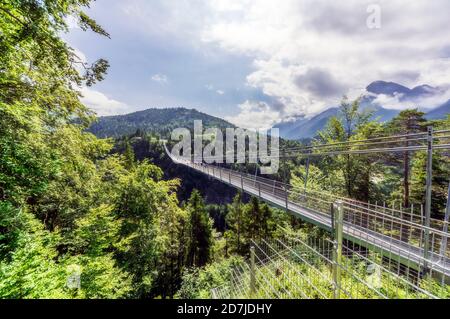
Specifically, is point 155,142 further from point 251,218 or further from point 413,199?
point 413,199

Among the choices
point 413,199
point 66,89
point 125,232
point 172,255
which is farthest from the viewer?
point 172,255

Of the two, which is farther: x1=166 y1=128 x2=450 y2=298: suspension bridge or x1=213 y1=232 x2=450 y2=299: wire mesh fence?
x1=166 y1=128 x2=450 y2=298: suspension bridge

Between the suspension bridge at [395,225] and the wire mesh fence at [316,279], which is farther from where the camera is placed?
the suspension bridge at [395,225]

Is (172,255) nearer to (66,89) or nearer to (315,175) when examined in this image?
(315,175)

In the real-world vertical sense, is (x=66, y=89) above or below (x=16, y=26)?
below

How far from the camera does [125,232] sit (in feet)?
33.0

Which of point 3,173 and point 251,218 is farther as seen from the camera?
point 251,218

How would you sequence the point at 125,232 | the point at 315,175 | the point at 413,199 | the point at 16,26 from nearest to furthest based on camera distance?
the point at 16,26 < the point at 125,232 < the point at 413,199 < the point at 315,175

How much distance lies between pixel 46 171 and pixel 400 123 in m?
15.4

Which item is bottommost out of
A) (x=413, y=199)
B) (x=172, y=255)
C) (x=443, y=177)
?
(x=172, y=255)

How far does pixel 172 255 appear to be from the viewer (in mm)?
25578

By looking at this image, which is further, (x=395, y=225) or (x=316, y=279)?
(x=395, y=225)

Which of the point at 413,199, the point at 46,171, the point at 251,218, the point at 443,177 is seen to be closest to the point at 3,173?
the point at 46,171
